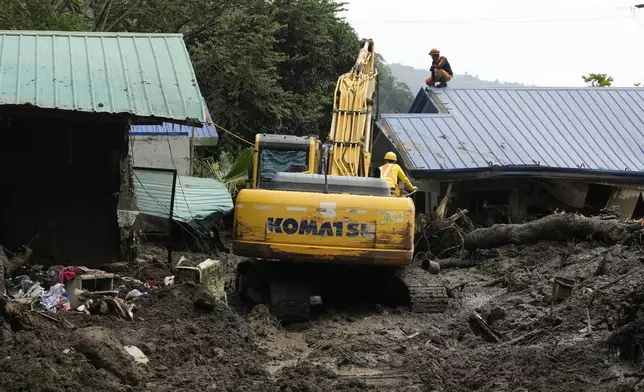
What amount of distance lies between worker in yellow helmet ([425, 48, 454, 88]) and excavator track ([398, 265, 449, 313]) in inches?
477

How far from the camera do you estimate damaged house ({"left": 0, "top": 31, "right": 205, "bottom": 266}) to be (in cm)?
1135

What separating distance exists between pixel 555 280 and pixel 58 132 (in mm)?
7331

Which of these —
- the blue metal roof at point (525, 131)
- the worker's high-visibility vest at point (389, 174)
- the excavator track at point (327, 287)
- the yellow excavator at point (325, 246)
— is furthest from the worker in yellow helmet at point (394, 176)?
the blue metal roof at point (525, 131)

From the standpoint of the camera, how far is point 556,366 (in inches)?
284

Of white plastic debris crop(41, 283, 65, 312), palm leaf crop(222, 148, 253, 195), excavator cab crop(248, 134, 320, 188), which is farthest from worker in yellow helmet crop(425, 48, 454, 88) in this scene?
white plastic debris crop(41, 283, 65, 312)

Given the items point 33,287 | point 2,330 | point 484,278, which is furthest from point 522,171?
point 2,330

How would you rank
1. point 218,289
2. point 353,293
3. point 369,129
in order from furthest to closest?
point 369,129
point 353,293
point 218,289

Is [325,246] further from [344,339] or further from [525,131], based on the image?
[525,131]

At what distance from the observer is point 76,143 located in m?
12.0

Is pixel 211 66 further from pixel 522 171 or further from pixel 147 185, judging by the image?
pixel 147 185

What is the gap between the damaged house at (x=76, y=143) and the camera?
11.4 meters

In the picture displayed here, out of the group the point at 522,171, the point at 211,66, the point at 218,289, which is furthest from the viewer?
the point at 211,66

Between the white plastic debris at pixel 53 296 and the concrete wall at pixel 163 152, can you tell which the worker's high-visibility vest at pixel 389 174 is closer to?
the white plastic debris at pixel 53 296

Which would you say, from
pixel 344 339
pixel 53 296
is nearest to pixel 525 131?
pixel 344 339
